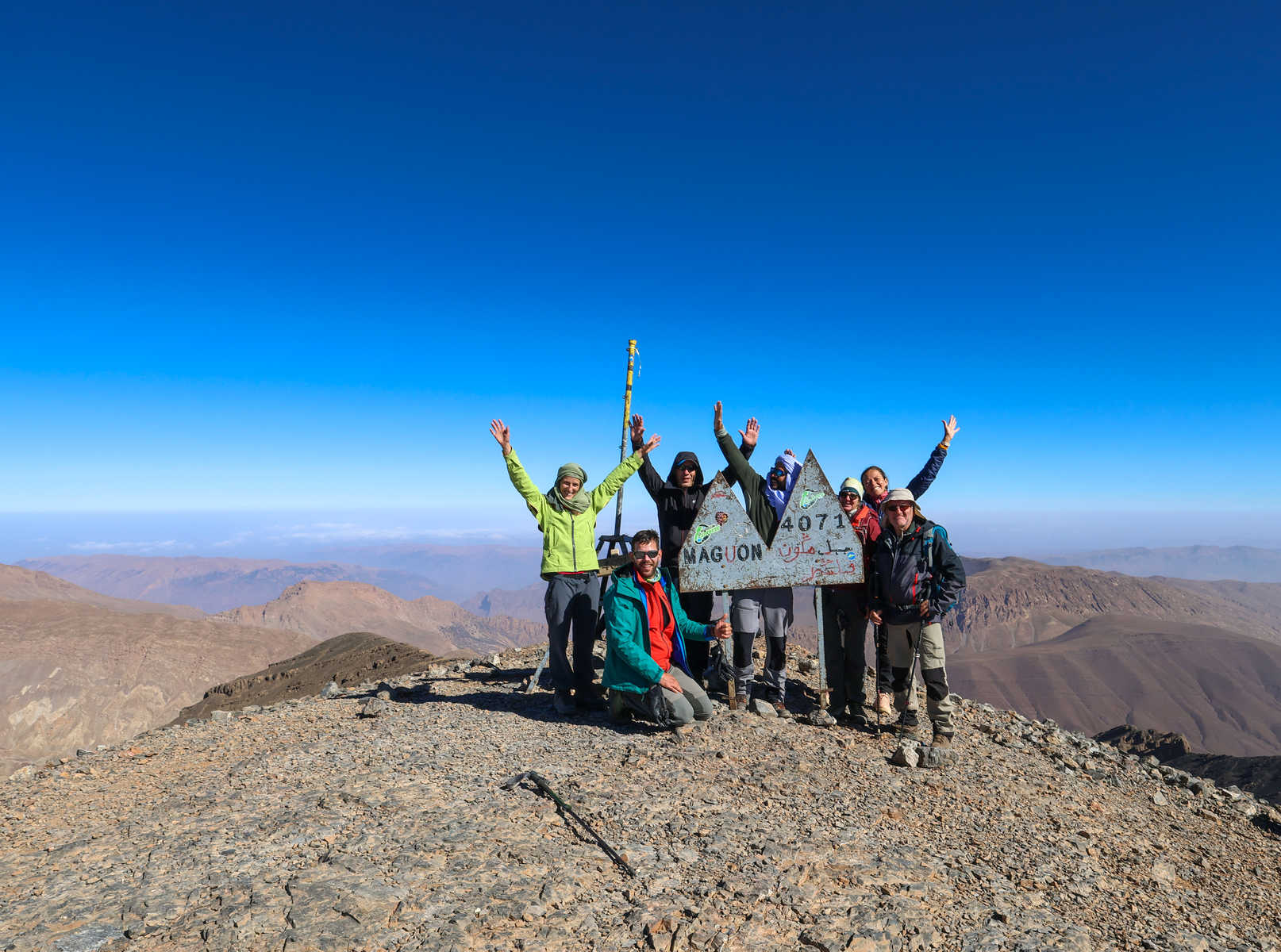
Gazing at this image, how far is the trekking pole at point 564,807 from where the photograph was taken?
4.16 metres

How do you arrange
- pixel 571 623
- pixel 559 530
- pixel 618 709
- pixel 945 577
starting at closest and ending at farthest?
pixel 945 577
pixel 618 709
pixel 559 530
pixel 571 623

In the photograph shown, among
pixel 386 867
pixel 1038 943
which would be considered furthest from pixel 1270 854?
pixel 386 867

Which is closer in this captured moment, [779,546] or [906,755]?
[906,755]

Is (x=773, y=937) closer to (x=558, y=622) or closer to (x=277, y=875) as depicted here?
(x=277, y=875)

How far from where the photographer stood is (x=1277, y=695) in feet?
290

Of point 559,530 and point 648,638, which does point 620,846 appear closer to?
point 648,638

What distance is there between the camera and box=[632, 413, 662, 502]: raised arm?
773 centimetres

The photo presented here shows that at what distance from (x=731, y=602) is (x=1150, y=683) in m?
113

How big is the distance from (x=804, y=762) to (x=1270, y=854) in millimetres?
4003

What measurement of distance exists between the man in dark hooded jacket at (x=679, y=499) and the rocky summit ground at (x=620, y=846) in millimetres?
1325

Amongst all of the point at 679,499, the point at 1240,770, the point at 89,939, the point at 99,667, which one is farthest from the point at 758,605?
the point at 99,667

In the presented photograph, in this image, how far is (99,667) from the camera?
48.0 meters

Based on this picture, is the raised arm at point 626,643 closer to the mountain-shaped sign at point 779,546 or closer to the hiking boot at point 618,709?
the hiking boot at point 618,709

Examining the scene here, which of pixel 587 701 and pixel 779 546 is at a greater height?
pixel 779 546
